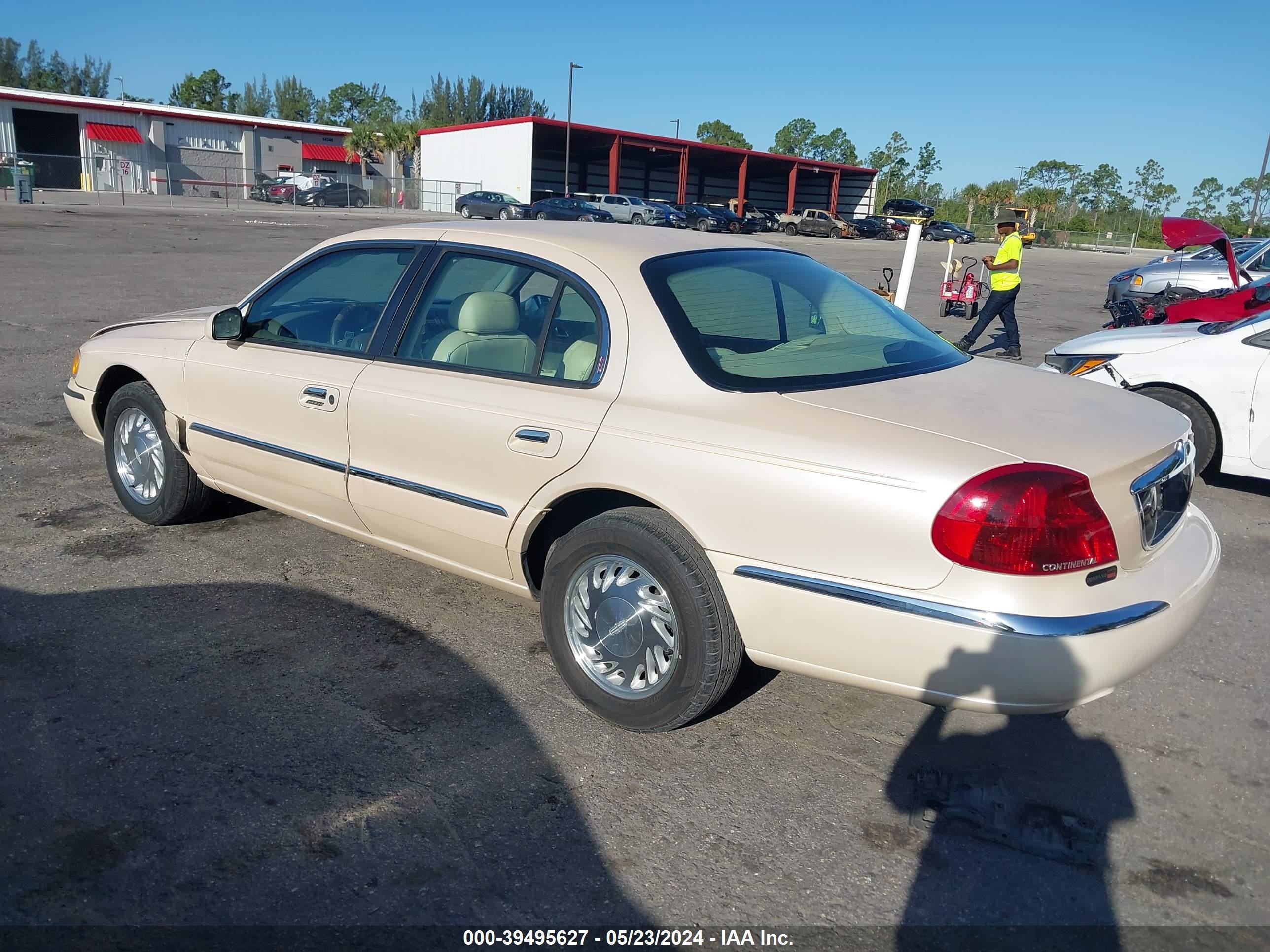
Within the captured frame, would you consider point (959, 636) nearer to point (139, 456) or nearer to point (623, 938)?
point (623, 938)

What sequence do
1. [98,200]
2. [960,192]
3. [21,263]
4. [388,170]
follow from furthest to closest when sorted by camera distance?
[960,192], [388,170], [98,200], [21,263]

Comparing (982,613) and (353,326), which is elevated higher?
(353,326)

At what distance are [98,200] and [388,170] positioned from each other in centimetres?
3611

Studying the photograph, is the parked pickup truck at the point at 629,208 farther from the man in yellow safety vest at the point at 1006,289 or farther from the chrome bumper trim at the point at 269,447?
the chrome bumper trim at the point at 269,447

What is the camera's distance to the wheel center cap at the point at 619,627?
3252 millimetres

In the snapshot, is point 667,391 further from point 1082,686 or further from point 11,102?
point 11,102

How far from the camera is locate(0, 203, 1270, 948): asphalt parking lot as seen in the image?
2.56 metres

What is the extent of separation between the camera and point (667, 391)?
3.16m

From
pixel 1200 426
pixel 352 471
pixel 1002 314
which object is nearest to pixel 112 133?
pixel 1002 314

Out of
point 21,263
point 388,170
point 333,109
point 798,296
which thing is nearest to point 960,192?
point 388,170

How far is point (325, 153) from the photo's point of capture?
7250 cm

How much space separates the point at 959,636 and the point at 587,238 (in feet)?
6.52

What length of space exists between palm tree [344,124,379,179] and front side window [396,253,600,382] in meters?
75.2

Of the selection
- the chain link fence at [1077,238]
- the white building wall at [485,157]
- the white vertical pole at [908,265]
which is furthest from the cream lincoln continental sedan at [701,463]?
the chain link fence at [1077,238]
